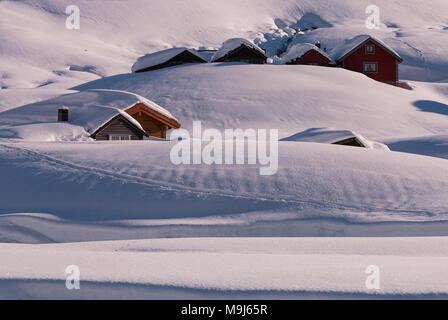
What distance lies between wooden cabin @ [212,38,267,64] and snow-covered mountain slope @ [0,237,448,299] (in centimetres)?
3890

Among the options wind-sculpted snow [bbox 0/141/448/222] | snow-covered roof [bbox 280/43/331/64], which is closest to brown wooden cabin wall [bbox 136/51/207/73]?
snow-covered roof [bbox 280/43/331/64]

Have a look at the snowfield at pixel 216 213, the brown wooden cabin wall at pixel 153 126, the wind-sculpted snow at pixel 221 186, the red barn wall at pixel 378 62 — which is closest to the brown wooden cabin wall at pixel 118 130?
the snowfield at pixel 216 213

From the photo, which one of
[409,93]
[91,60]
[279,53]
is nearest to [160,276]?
[409,93]

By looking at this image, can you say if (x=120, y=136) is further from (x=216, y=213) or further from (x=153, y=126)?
(x=216, y=213)

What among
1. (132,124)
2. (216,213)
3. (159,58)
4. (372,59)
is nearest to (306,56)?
(372,59)

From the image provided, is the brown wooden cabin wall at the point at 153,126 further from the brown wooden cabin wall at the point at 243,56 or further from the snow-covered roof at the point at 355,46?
the snow-covered roof at the point at 355,46

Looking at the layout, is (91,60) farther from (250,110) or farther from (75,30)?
(250,110)

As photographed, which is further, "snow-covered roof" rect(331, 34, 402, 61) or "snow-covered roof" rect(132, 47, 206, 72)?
"snow-covered roof" rect(331, 34, 402, 61)

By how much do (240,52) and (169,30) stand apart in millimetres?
65596

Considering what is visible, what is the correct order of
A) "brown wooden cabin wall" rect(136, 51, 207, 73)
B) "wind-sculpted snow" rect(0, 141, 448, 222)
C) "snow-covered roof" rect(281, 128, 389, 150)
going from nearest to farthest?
"wind-sculpted snow" rect(0, 141, 448, 222) → "snow-covered roof" rect(281, 128, 389, 150) → "brown wooden cabin wall" rect(136, 51, 207, 73)

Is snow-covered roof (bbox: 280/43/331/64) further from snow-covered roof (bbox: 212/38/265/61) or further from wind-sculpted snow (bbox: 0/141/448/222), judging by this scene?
wind-sculpted snow (bbox: 0/141/448/222)

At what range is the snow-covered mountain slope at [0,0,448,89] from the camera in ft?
235

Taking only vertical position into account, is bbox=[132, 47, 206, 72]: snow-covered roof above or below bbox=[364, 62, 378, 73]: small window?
below

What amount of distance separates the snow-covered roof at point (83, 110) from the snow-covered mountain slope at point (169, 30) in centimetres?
3580
